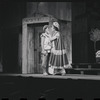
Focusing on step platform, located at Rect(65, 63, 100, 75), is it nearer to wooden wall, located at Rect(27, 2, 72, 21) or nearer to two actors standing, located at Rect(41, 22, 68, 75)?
two actors standing, located at Rect(41, 22, 68, 75)

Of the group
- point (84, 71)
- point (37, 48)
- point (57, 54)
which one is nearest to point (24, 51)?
point (37, 48)

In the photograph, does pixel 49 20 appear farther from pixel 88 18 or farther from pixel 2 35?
pixel 2 35

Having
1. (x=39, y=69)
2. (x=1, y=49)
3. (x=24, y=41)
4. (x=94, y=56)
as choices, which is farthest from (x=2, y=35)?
(x=94, y=56)

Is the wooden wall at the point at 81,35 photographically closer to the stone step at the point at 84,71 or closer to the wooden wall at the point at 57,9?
the wooden wall at the point at 57,9

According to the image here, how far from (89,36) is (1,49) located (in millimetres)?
4409

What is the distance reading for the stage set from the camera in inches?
392

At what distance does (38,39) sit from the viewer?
1220 centimetres

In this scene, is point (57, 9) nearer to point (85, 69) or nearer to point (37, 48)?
point (37, 48)

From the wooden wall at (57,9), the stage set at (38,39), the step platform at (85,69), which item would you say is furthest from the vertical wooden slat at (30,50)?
the step platform at (85,69)

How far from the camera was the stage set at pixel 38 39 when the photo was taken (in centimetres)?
997

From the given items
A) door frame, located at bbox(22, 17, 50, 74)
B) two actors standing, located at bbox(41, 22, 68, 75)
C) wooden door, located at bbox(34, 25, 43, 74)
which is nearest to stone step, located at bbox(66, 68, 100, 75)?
two actors standing, located at bbox(41, 22, 68, 75)

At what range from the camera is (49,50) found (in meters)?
10.0

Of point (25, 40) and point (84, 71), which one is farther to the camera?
point (25, 40)

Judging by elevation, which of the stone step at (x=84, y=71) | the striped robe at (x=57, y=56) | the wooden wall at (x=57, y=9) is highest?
the wooden wall at (x=57, y=9)
